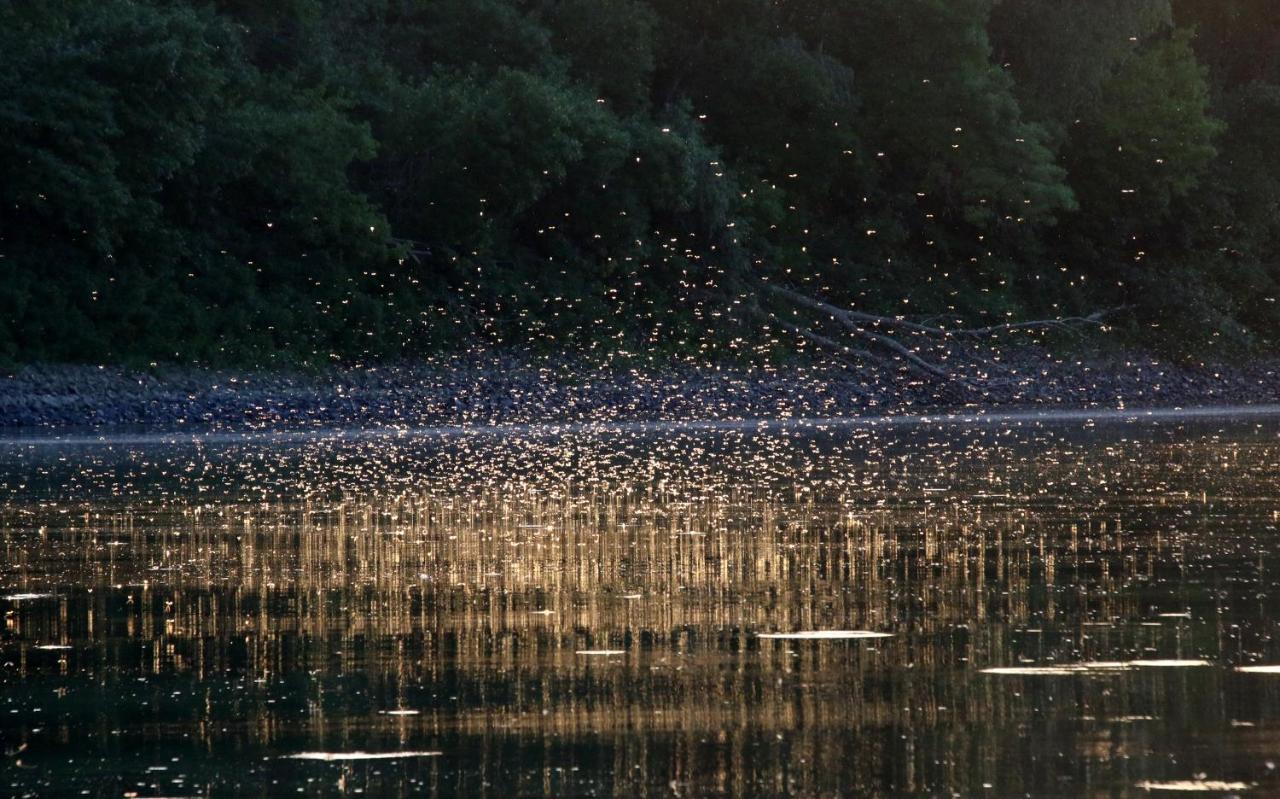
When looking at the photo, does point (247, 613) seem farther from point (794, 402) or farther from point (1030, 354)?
point (1030, 354)

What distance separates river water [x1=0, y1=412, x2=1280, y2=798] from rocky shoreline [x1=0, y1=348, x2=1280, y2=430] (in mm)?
17074

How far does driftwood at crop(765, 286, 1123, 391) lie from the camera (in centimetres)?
4750

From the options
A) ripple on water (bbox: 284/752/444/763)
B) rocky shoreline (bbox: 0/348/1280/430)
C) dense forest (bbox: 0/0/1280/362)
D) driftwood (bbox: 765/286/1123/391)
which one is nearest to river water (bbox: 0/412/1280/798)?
ripple on water (bbox: 284/752/444/763)

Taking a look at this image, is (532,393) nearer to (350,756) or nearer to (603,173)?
(603,173)

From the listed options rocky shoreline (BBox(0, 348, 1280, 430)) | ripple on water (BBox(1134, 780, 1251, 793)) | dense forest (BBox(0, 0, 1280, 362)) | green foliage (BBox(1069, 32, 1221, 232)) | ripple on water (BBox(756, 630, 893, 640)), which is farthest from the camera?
green foliage (BBox(1069, 32, 1221, 232))

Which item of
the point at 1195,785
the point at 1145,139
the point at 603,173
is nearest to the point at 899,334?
the point at 603,173

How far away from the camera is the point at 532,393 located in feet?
135

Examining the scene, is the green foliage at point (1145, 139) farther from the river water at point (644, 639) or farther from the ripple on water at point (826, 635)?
the ripple on water at point (826, 635)

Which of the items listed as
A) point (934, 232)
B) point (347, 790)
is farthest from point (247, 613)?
point (934, 232)

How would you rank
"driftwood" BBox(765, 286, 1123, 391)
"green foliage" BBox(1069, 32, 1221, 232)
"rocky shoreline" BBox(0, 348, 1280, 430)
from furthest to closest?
"green foliage" BBox(1069, 32, 1221, 232) → "driftwood" BBox(765, 286, 1123, 391) → "rocky shoreline" BBox(0, 348, 1280, 430)

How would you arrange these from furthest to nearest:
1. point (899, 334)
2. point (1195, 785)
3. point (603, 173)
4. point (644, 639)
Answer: point (899, 334)
point (603, 173)
point (644, 639)
point (1195, 785)

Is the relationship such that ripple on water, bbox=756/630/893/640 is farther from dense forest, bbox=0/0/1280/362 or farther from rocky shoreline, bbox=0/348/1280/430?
dense forest, bbox=0/0/1280/362

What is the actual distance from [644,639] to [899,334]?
4112cm

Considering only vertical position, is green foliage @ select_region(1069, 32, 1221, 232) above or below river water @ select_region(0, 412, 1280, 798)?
above
